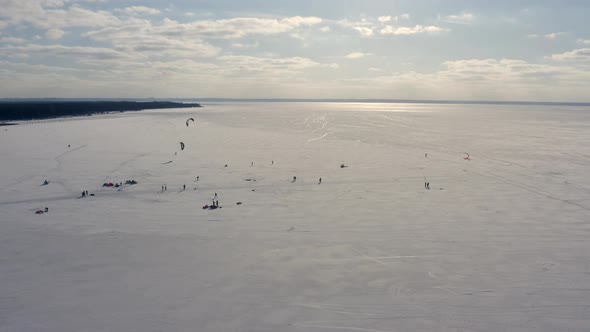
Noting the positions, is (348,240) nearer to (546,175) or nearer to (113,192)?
(113,192)

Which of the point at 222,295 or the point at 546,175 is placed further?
the point at 546,175

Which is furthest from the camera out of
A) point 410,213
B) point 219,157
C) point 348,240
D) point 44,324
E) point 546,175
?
point 219,157

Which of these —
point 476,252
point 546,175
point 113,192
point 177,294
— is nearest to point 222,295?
point 177,294

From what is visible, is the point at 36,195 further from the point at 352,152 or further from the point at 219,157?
the point at 352,152

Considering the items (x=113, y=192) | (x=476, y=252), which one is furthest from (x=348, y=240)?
(x=113, y=192)

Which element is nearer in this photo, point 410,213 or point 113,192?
point 410,213

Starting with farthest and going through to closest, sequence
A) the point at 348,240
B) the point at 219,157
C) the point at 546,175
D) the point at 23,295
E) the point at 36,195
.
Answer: the point at 219,157, the point at 546,175, the point at 36,195, the point at 348,240, the point at 23,295
